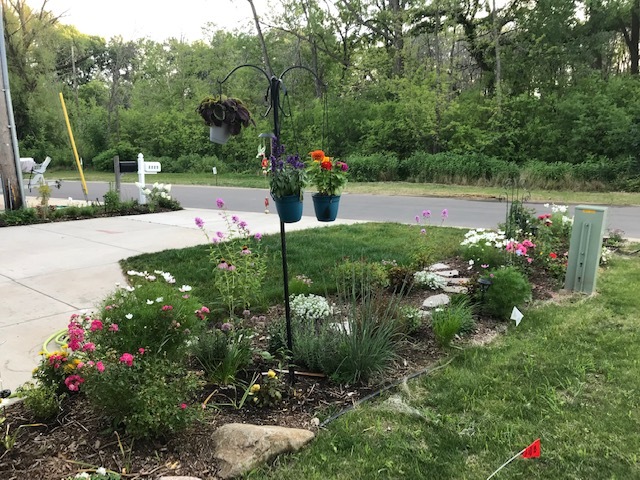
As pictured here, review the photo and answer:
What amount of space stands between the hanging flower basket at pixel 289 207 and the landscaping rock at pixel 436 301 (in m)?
1.94

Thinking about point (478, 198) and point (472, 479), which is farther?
point (478, 198)

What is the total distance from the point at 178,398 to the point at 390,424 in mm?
1107

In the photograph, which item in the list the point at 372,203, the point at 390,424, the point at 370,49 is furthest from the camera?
the point at 370,49

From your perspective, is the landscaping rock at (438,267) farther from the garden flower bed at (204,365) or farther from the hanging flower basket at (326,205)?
the hanging flower basket at (326,205)

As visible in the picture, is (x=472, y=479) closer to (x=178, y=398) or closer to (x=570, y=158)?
(x=178, y=398)

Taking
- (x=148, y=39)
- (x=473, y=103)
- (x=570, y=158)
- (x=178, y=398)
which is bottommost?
(x=178, y=398)

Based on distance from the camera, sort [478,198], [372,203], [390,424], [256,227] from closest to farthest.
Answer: [390,424], [256,227], [372,203], [478,198]

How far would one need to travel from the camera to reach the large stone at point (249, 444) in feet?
7.25

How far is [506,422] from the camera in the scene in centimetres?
259

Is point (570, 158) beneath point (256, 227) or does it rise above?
above

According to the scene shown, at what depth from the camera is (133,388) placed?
223 cm

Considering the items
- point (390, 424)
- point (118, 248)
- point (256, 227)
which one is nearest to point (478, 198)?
point (256, 227)

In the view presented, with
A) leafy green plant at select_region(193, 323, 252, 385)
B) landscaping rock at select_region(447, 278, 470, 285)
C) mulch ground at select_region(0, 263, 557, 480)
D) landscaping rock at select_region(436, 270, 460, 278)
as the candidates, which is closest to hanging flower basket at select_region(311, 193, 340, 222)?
leafy green plant at select_region(193, 323, 252, 385)

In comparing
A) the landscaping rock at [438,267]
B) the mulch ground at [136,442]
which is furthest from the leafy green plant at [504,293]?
the mulch ground at [136,442]
